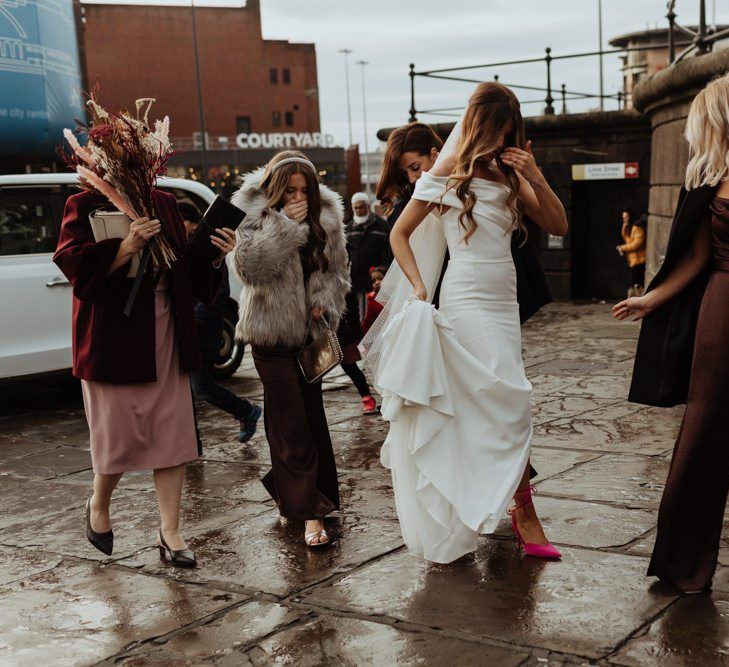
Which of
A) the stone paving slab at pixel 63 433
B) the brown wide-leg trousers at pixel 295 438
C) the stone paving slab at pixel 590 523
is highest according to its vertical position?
the brown wide-leg trousers at pixel 295 438

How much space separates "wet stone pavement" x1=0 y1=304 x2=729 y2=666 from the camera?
11.7 ft

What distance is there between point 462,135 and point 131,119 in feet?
4.47

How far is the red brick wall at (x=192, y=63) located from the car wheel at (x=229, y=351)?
6070 cm

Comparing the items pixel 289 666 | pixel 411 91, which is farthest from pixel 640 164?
pixel 289 666

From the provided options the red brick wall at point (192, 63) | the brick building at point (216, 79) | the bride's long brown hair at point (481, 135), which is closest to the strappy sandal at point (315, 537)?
the bride's long brown hair at point (481, 135)

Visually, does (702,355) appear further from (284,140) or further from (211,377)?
(284,140)

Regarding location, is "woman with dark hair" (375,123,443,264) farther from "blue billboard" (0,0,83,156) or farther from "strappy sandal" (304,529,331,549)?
"blue billboard" (0,0,83,156)

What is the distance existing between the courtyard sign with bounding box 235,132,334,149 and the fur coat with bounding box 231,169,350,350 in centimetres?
6715

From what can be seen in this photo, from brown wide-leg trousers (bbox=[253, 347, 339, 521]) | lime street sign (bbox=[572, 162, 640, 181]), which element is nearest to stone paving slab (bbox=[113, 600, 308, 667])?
brown wide-leg trousers (bbox=[253, 347, 339, 521])

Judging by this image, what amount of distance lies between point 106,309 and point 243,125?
245 ft

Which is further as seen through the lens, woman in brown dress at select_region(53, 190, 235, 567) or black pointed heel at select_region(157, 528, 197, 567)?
black pointed heel at select_region(157, 528, 197, 567)

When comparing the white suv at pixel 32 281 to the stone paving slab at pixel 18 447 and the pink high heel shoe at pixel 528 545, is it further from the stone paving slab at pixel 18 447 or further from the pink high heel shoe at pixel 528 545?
the pink high heel shoe at pixel 528 545

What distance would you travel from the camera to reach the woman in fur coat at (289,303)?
5.05 meters

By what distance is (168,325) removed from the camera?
15.2 feet
